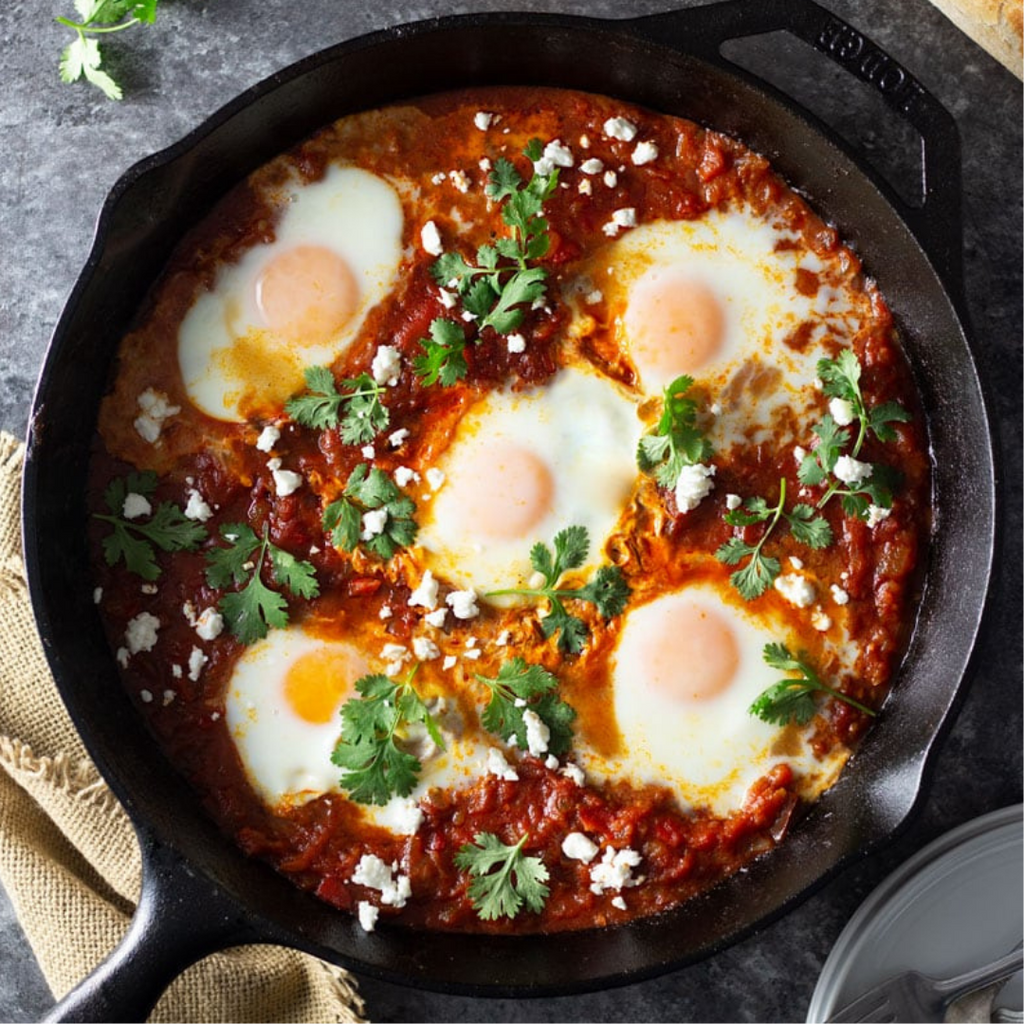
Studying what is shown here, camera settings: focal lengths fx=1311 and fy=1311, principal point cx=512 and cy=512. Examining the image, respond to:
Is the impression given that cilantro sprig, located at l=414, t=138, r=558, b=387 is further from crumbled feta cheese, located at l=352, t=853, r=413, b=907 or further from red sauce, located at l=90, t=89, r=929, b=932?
crumbled feta cheese, located at l=352, t=853, r=413, b=907

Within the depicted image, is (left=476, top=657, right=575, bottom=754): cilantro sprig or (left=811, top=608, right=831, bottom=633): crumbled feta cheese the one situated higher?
(left=811, top=608, right=831, bottom=633): crumbled feta cheese

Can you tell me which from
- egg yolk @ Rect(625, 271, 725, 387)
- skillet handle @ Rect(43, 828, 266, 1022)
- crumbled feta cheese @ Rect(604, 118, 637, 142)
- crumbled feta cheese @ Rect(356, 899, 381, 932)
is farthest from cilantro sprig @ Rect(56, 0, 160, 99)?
crumbled feta cheese @ Rect(356, 899, 381, 932)

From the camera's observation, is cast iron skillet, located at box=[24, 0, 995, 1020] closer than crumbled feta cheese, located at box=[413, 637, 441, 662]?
Yes

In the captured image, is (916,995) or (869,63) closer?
(869,63)

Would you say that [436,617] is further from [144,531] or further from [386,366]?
[144,531]

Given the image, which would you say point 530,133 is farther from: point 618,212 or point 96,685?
point 96,685

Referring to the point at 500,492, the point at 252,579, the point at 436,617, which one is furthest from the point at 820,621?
the point at 252,579

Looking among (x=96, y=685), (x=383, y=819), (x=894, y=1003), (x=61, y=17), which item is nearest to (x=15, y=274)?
(x=61, y=17)
